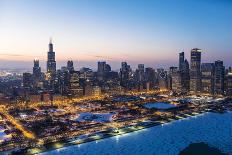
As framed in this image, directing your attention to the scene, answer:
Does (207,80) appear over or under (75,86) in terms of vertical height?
over

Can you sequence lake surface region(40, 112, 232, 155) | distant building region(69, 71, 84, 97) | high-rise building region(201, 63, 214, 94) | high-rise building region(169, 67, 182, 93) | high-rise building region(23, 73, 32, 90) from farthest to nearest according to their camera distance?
high-rise building region(23, 73, 32, 90)
high-rise building region(169, 67, 182, 93)
high-rise building region(201, 63, 214, 94)
distant building region(69, 71, 84, 97)
lake surface region(40, 112, 232, 155)

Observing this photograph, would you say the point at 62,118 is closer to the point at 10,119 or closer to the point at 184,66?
the point at 10,119

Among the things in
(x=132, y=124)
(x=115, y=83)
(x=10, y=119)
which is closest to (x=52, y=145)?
(x=132, y=124)

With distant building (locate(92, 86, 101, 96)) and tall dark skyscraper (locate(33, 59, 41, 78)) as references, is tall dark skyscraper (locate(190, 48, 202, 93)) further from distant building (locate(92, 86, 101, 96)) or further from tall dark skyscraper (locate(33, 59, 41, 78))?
tall dark skyscraper (locate(33, 59, 41, 78))

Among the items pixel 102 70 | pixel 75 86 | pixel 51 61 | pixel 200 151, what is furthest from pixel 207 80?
pixel 200 151

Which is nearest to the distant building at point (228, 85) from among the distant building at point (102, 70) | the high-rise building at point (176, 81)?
the high-rise building at point (176, 81)

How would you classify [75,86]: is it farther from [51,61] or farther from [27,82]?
[51,61]

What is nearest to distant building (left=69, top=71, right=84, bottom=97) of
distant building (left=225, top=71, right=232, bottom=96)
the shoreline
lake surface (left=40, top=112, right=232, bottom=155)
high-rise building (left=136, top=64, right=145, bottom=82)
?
distant building (left=225, top=71, right=232, bottom=96)
